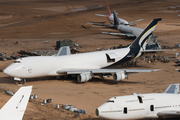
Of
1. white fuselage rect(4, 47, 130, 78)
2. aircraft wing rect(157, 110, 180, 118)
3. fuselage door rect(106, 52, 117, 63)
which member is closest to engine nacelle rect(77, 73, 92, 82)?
white fuselage rect(4, 47, 130, 78)

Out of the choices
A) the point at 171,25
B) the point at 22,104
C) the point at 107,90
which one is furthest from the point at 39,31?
the point at 22,104

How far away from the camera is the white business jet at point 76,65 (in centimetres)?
3991

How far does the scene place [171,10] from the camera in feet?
439

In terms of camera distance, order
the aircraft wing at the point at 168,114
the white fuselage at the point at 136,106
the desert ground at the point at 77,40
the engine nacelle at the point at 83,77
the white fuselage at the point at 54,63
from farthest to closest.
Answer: the engine nacelle at the point at 83,77
the white fuselage at the point at 54,63
the desert ground at the point at 77,40
the aircraft wing at the point at 168,114
the white fuselage at the point at 136,106

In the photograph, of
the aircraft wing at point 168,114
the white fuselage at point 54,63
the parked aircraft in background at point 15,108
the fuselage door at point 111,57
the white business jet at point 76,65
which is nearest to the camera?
the parked aircraft in background at point 15,108

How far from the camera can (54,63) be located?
1646 inches

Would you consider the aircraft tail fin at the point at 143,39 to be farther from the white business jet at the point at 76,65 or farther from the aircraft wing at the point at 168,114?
the aircraft wing at the point at 168,114

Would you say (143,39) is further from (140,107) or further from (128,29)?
(128,29)

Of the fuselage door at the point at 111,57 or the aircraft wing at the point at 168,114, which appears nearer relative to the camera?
the aircraft wing at the point at 168,114

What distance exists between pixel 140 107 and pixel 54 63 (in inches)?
815

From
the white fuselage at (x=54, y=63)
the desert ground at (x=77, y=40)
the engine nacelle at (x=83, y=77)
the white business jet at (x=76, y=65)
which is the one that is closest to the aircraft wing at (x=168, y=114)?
the desert ground at (x=77, y=40)

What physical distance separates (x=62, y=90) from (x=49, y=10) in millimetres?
107320

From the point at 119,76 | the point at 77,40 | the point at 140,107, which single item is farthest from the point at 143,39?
the point at 77,40

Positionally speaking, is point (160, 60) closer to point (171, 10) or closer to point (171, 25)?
point (171, 25)
